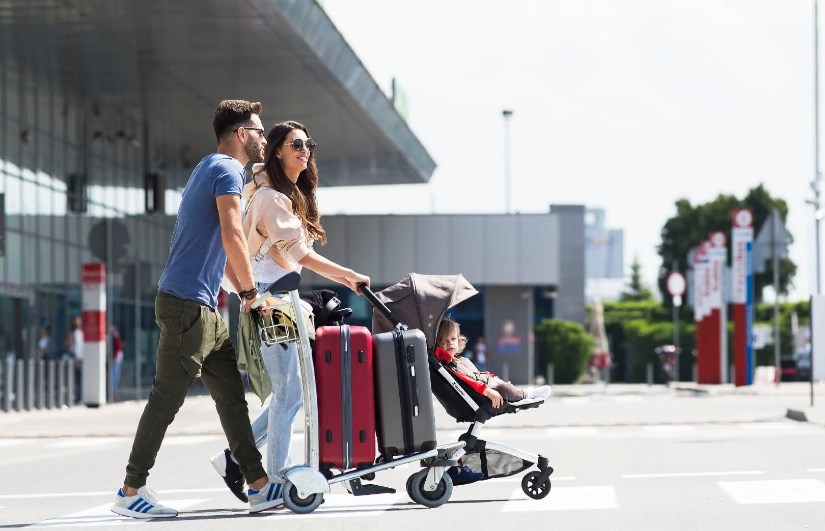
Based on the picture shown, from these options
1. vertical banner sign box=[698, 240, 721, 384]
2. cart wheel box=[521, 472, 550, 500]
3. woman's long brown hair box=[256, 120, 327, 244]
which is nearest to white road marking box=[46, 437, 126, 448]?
cart wheel box=[521, 472, 550, 500]

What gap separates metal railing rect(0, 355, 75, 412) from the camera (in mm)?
25359

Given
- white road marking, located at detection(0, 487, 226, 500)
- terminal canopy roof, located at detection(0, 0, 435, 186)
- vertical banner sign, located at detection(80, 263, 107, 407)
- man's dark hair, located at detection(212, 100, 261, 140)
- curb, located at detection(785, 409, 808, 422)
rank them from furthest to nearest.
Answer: vertical banner sign, located at detection(80, 263, 107, 407)
terminal canopy roof, located at detection(0, 0, 435, 186)
curb, located at detection(785, 409, 808, 422)
white road marking, located at detection(0, 487, 226, 500)
man's dark hair, located at detection(212, 100, 261, 140)

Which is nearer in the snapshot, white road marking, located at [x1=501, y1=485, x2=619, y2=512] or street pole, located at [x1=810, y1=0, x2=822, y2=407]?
white road marking, located at [x1=501, y1=485, x2=619, y2=512]

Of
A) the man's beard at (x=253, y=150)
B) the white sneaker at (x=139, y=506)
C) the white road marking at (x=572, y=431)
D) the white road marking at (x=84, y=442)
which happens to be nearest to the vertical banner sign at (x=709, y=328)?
the white road marking at (x=572, y=431)

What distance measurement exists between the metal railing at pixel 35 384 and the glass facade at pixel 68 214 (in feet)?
5.42

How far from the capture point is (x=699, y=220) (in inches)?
3713

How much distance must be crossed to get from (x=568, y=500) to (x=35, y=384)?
64.0 ft

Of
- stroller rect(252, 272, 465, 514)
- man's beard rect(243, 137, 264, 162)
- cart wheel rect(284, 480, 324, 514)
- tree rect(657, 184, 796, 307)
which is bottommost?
cart wheel rect(284, 480, 324, 514)

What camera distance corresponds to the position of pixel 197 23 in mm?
25750

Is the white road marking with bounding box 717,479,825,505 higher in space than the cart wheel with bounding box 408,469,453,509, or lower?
lower

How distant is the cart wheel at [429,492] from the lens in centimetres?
838

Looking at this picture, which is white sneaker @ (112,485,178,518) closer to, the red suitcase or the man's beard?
the red suitcase

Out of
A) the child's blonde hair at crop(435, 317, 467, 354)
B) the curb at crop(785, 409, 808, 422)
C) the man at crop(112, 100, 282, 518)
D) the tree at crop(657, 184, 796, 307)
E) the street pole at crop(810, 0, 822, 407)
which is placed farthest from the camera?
the tree at crop(657, 184, 796, 307)

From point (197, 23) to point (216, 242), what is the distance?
18.5 metres
